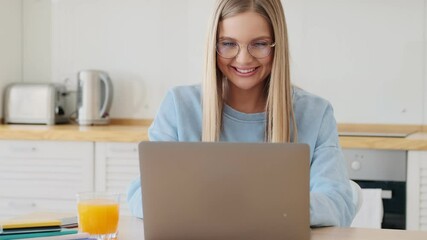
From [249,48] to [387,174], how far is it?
1425 mm

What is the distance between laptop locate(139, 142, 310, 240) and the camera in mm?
1349

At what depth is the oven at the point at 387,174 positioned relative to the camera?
309 cm

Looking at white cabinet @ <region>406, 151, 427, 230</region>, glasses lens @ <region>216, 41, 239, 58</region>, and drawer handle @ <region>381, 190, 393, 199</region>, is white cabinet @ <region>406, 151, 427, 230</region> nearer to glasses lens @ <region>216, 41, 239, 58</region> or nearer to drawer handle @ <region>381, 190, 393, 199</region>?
drawer handle @ <region>381, 190, 393, 199</region>

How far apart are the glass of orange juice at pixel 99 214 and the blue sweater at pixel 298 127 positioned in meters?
0.23

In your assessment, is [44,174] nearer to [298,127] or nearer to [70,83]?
[70,83]

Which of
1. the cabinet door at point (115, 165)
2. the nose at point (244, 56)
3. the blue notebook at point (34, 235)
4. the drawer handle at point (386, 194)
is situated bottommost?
the drawer handle at point (386, 194)

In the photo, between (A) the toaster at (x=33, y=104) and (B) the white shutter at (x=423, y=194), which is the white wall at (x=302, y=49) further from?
(B) the white shutter at (x=423, y=194)

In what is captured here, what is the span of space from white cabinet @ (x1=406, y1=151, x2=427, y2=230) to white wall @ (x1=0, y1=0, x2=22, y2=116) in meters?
2.02


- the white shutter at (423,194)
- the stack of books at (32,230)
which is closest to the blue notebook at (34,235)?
the stack of books at (32,230)

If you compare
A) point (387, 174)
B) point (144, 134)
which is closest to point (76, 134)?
point (144, 134)

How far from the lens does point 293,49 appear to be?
12.0 feet

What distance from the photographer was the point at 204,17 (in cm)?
376

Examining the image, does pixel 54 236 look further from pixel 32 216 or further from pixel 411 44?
pixel 411 44

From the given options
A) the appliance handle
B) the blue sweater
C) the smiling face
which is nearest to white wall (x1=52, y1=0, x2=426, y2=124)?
the appliance handle
